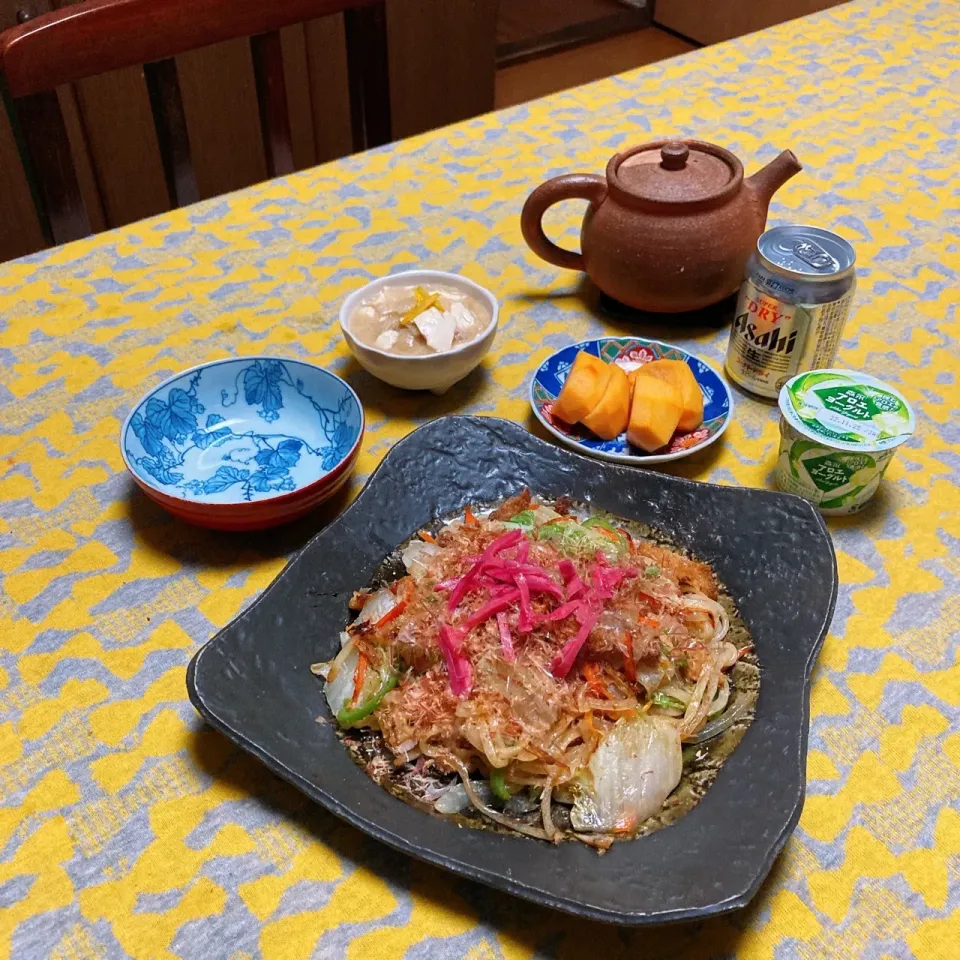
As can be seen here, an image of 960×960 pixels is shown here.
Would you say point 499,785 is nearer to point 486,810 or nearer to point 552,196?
point 486,810

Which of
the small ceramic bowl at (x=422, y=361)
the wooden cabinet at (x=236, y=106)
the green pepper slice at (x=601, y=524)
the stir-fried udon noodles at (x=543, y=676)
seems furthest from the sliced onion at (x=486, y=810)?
the wooden cabinet at (x=236, y=106)

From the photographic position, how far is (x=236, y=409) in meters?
1.33

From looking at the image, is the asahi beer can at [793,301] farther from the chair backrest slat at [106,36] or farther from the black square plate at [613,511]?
the chair backrest slat at [106,36]

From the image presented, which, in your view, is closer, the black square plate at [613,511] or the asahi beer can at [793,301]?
the black square plate at [613,511]

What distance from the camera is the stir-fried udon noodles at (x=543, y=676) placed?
0.85m

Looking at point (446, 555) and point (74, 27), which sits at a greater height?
point (74, 27)

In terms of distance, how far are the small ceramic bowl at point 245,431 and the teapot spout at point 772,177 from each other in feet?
2.40

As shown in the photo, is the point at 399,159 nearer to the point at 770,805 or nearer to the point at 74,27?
the point at 74,27

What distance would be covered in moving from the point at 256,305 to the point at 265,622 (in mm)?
812

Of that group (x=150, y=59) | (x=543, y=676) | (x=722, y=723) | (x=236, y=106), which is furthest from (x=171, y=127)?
(x=722, y=723)

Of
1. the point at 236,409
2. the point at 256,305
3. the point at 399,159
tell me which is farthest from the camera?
the point at 399,159

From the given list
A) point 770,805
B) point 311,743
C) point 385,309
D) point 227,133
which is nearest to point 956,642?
point 770,805

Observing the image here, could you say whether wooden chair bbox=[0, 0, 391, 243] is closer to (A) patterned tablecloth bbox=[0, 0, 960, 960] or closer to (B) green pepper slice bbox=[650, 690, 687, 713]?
(A) patterned tablecloth bbox=[0, 0, 960, 960]

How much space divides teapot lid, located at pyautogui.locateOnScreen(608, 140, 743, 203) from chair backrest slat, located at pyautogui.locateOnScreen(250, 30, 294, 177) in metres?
0.97
